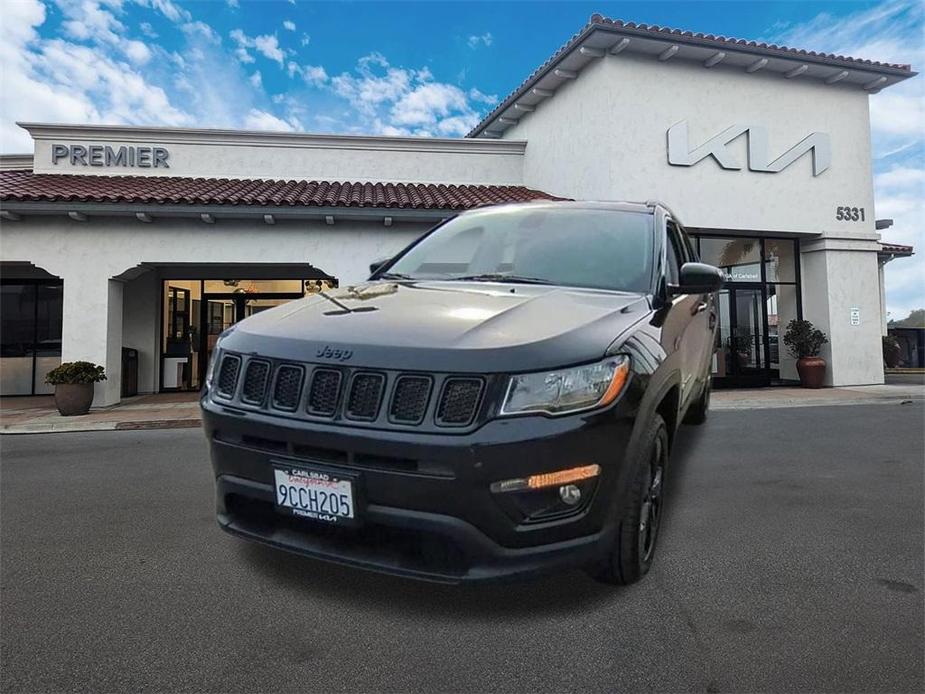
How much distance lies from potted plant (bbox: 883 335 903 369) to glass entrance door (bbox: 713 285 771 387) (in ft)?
26.8

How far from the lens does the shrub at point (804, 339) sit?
12188 millimetres

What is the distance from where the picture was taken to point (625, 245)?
3.16 meters

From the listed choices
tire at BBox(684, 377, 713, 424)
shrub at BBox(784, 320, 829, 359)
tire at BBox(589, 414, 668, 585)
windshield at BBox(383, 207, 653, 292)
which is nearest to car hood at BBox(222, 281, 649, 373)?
windshield at BBox(383, 207, 653, 292)

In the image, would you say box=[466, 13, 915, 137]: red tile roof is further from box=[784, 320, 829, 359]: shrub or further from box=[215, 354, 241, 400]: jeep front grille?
box=[215, 354, 241, 400]: jeep front grille

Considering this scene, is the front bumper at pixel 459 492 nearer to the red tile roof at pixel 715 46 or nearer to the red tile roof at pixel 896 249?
the red tile roof at pixel 715 46

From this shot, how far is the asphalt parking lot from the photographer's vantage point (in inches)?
74.1

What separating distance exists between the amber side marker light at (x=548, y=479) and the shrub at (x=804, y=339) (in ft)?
40.5

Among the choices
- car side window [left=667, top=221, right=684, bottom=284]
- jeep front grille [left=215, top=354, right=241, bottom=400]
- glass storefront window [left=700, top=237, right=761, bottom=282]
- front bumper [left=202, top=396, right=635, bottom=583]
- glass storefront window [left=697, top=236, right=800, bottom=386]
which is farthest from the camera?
glass storefront window [left=700, top=237, right=761, bottom=282]

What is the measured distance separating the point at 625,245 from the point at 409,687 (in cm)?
239

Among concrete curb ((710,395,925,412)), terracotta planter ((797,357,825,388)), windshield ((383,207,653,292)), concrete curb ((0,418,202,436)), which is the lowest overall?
concrete curb ((0,418,202,436))

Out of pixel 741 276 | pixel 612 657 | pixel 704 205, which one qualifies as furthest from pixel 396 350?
pixel 741 276

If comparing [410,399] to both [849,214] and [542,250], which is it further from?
[849,214]

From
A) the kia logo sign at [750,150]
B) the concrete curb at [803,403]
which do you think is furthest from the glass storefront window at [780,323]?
the concrete curb at [803,403]

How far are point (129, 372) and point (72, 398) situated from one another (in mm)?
3033
